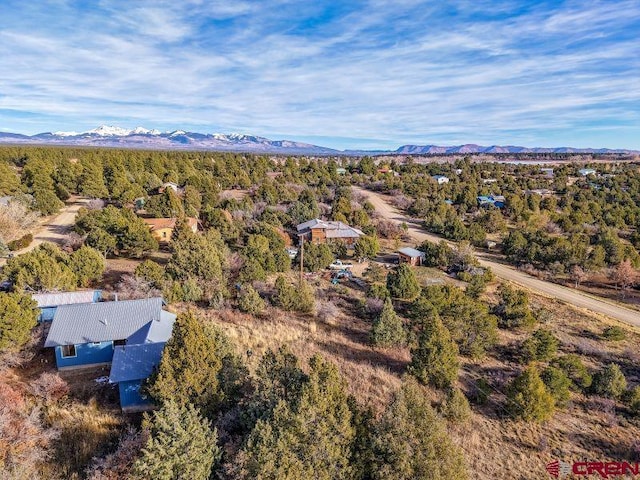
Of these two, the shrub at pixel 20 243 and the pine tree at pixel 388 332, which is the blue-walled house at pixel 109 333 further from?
the shrub at pixel 20 243

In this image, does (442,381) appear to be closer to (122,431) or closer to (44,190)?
(122,431)

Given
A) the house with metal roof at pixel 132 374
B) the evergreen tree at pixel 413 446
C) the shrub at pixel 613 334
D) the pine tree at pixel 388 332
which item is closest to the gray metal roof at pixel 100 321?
the house with metal roof at pixel 132 374

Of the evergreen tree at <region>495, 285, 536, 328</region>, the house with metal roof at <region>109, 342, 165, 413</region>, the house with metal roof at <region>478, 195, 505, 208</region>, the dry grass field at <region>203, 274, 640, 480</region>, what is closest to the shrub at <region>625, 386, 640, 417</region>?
the dry grass field at <region>203, 274, 640, 480</region>

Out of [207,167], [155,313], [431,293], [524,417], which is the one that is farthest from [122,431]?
[207,167]

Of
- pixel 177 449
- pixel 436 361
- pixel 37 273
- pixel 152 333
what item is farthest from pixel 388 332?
pixel 37 273

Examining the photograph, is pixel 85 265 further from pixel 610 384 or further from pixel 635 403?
pixel 635 403
